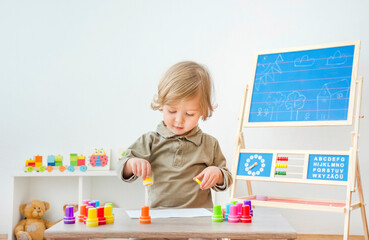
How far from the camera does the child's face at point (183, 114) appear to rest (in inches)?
53.9

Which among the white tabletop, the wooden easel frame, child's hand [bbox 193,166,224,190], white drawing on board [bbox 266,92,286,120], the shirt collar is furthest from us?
white drawing on board [bbox 266,92,286,120]

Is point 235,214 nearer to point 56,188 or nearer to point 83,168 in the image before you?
point 83,168

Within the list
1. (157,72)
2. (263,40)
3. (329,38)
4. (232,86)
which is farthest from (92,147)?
(329,38)

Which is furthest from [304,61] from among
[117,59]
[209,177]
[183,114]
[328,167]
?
[209,177]

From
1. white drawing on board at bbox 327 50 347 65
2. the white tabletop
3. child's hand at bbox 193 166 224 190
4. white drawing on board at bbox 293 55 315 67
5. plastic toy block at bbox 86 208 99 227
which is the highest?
white drawing on board at bbox 293 55 315 67

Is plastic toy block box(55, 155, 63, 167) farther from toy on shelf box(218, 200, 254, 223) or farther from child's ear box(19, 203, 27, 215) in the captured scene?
toy on shelf box(218, 200, 254, 223)

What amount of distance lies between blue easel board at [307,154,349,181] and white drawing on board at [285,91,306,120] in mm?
311

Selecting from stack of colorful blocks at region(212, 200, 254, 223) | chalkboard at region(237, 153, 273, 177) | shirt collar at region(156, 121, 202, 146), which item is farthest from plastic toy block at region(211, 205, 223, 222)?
chalkboard at region(237, 153, 273, 177)

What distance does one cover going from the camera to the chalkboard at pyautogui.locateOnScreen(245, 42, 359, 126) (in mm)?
2582

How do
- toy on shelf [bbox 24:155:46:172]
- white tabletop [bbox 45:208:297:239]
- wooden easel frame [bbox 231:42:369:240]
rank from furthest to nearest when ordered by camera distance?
toy on shelf [bbox 24:155:46:172] < wooden easel frame [bbox 231:42:369:240] < white tabletop [bbox 45:208:297:239]

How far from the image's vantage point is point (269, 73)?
2.84 m

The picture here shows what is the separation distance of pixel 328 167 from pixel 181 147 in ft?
4.21

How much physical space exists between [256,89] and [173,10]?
0.91m

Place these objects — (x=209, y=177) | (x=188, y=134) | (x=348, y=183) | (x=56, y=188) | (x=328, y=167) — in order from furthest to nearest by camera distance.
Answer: (x=56, y=188), (x=328, y=167), (x=348, y=183), (x=188, y=134), (x=209, y=177)
